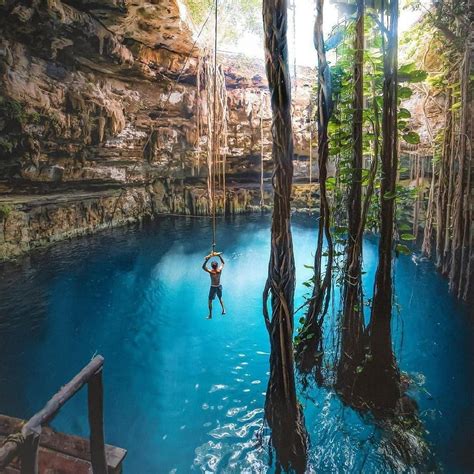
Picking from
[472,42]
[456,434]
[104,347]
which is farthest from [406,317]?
[104,347]

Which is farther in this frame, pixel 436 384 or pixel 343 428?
pixel 436 384

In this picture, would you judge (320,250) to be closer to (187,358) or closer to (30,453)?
(30,453)

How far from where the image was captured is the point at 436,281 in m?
4.81

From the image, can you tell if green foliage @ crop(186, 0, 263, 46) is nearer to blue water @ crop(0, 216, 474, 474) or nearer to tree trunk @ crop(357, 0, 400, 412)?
blue water @ crop(0, 216, 474, 474)

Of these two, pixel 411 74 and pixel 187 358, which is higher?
pixel 411 74

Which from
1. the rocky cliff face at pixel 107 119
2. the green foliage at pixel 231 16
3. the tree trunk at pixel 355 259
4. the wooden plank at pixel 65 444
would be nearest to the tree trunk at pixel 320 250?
the tree trunk at pixel 355 259

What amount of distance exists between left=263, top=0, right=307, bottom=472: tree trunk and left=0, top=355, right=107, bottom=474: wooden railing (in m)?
0.88

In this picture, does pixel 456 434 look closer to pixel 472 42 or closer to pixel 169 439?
pixel 169 439

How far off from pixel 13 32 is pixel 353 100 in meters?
5.17

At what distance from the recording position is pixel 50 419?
38.7 inches

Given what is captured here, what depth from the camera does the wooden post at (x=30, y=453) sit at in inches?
36.6

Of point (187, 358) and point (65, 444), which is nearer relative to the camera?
point (65, 444)

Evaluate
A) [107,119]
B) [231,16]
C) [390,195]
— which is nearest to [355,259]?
[390,195]

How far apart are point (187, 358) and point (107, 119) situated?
16.7 ft
